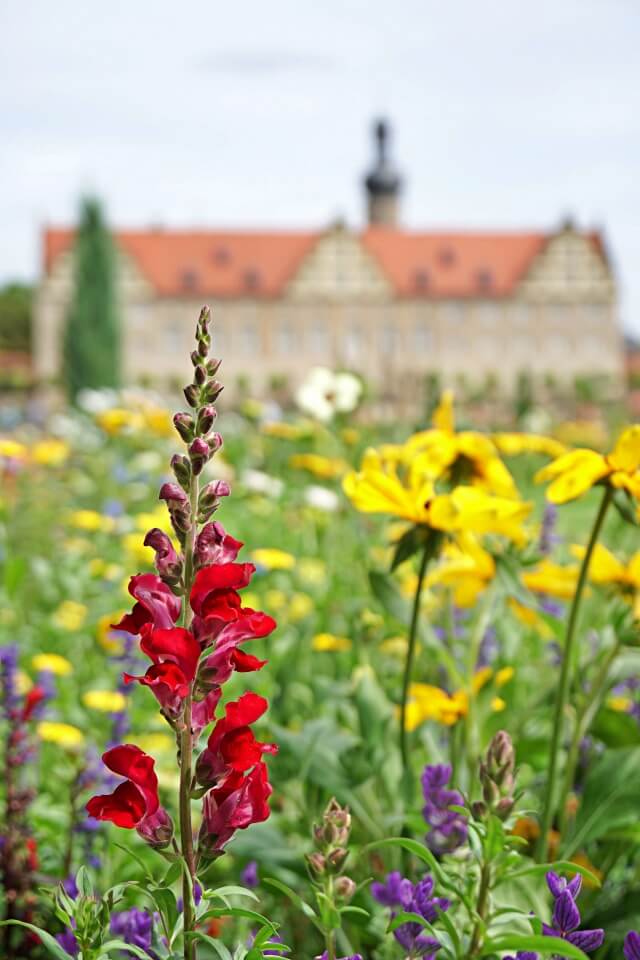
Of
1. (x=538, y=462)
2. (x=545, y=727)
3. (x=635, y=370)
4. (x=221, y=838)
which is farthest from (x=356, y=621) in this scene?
(x=635, y=370)

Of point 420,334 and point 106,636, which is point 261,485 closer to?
point 106,636

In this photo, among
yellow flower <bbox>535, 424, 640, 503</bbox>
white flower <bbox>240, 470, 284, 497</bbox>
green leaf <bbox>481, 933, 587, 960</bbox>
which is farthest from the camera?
white flower <bbox>240, 470, 284, 497</bbox>

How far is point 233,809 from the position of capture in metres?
0.93

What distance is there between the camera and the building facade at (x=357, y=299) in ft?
120

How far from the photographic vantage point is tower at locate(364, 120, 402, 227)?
1729 inches

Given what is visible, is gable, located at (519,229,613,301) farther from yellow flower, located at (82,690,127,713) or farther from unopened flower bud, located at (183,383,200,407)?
unopened flower bud, located at (183,383,200,407)

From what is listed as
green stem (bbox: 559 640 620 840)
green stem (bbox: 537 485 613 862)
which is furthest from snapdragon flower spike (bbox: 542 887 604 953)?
green stem (bbox: 559 640 620 840)

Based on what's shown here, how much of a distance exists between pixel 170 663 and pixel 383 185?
1763 inches

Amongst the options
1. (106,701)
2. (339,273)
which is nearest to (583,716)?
(106,701)

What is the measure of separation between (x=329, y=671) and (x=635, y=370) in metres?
40.8

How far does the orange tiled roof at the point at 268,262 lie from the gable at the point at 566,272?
67 centimetres

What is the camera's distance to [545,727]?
238 cm

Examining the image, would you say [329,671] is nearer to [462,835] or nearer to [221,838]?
[462,835]

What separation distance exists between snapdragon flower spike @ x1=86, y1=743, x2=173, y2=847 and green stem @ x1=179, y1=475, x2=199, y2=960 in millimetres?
26
